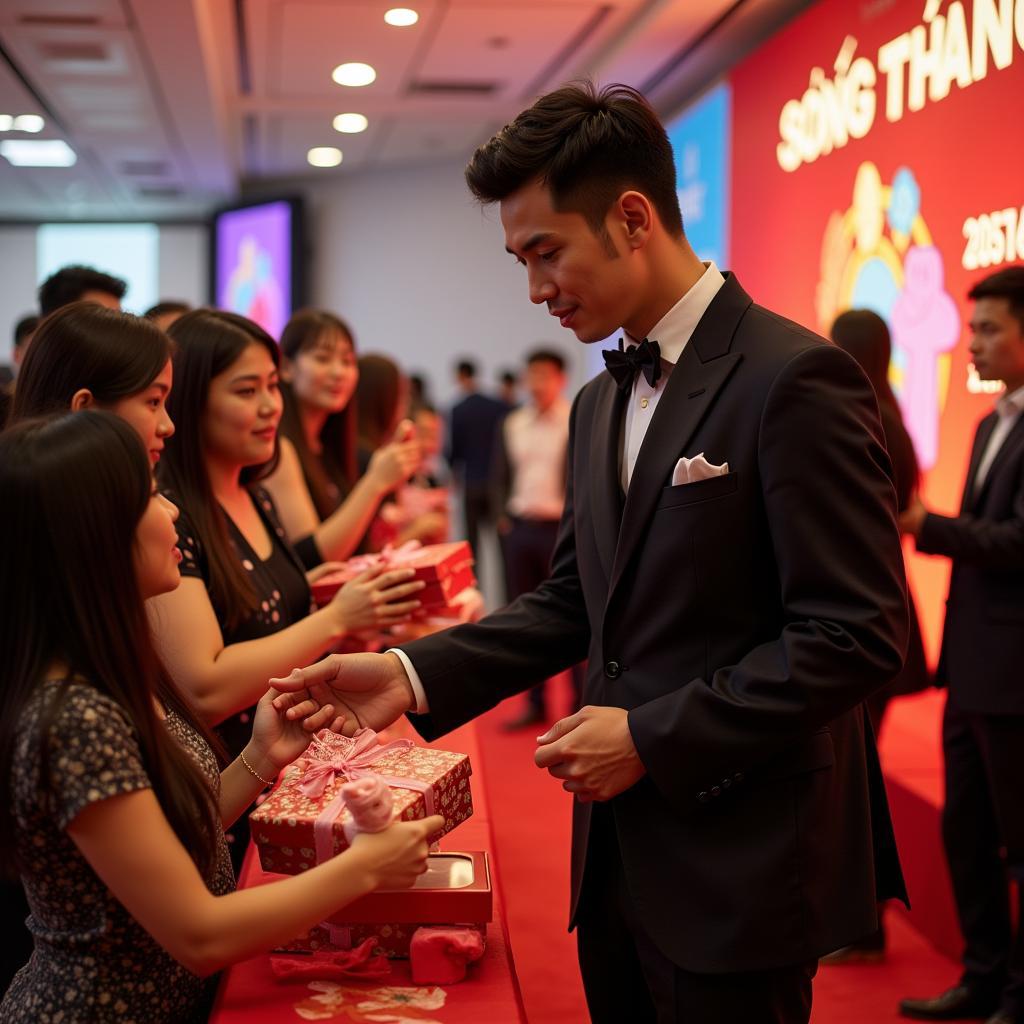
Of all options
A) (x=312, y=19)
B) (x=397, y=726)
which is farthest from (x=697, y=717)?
(x=312, y=19)

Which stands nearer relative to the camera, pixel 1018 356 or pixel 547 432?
pixel 1018 356

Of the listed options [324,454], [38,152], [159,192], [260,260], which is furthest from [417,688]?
[159,192]

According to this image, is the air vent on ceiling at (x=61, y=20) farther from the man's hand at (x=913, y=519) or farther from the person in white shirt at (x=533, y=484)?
the man's hand at (x=913, y=519)

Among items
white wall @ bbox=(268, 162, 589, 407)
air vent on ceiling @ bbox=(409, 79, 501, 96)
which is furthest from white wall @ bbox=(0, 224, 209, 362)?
air vent on ceiling @ bbox=(409, 79, 501, 96)

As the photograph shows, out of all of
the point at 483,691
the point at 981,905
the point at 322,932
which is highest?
the point at 483,691

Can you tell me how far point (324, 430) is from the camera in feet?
11.9

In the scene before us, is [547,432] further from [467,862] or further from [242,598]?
[467,862]

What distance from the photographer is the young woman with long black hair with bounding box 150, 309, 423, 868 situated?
2.00 metres

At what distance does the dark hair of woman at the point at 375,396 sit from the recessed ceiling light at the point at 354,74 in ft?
10.6

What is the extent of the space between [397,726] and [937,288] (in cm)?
272

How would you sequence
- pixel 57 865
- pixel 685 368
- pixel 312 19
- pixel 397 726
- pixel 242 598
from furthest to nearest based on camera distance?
pixel 312 19, pixel 397 726, pixel 242 598, pixel 685 368, pixel 57 865

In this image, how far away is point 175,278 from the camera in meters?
11.7

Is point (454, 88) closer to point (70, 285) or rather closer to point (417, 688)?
point (70, 285)

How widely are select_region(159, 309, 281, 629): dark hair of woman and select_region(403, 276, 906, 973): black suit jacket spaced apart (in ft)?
2.76
